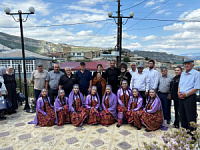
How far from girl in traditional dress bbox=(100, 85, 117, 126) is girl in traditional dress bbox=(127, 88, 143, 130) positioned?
43cm

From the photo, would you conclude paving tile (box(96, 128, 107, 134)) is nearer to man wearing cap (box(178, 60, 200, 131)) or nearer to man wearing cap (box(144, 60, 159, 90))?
man wearing cap (box(144, 60, 159, 90))

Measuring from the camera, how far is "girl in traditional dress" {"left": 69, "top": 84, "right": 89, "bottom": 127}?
13.2ft

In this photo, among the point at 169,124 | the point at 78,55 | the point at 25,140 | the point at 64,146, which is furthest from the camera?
the point at 78,55

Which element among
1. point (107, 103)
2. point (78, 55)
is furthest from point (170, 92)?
point (78, 55)

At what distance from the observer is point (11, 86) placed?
4.93m

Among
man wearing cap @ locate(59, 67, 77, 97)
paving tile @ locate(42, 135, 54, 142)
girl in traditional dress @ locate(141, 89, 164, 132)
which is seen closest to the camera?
paving tile @ locate(42, 135, 54, 142)

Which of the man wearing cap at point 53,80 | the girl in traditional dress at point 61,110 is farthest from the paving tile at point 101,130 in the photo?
the man wearing cap at point 53,80

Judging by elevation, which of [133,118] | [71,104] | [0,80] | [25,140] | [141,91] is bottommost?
[25,140]

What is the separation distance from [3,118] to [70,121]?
227 cm

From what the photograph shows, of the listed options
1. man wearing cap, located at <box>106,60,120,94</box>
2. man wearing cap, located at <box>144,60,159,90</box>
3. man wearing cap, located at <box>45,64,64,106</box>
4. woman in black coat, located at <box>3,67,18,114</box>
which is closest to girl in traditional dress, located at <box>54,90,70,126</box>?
man wearing cap, located at <box>45,64,64,106</box>

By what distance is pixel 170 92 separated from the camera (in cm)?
395

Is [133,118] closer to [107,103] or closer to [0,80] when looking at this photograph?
[107,103]

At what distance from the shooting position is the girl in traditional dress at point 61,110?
4.09m

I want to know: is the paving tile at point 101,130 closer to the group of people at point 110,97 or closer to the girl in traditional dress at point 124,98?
the group of people at point 110,97
